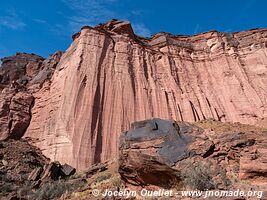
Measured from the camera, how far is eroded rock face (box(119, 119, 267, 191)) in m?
8.21

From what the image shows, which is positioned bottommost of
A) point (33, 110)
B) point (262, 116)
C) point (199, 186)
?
point (199, 186)

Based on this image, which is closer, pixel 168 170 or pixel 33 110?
pixel 168 170

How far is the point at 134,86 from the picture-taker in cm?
2538

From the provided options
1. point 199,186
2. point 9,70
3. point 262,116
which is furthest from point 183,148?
point 9,70

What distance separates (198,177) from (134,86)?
1764cm

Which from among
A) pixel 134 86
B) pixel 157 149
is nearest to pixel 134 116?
pixel 134 86

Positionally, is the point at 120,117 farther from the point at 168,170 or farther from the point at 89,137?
the point at 168,170

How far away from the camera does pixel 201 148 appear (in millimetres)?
10070

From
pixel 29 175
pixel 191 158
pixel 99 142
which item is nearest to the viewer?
pixel 191 158

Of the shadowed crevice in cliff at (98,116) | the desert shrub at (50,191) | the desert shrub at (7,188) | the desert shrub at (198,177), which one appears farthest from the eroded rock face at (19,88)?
the desert shrub at (198,177)

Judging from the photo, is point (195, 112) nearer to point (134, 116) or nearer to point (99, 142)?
point (134, 116)

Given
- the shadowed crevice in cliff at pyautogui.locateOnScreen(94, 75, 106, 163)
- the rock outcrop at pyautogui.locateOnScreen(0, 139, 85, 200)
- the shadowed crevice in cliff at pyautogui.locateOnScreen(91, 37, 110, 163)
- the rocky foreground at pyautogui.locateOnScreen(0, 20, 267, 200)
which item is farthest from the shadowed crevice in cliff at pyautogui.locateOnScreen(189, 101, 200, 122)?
the rock outcrop at pyautogui.locateOnScreen(0, 139, 85, 200)

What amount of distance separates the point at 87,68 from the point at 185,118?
9.71 meters

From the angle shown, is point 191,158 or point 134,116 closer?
point 191,158
